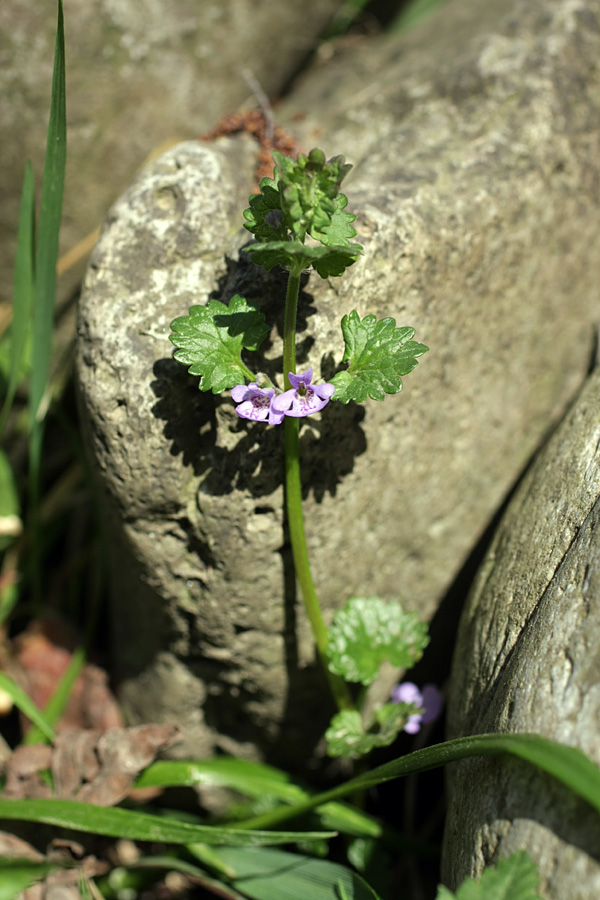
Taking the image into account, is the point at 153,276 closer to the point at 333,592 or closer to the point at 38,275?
the point at 38,275

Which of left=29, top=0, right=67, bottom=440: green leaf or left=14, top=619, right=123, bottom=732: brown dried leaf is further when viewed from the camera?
left=14, top=619, right=123, bottom=732: brown dried leaf

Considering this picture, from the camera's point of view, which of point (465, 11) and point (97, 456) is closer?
point (97, 456)

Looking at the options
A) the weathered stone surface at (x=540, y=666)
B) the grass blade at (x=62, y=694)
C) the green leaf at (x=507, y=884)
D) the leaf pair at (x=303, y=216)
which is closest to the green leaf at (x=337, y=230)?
A: the leaf pair at (x=303, y=216)

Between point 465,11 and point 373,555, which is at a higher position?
point 465,11


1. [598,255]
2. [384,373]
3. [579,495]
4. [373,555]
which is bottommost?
[373,555]

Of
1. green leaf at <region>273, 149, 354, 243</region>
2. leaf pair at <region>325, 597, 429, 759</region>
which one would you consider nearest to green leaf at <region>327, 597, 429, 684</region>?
leaf pair at <region>325, 597, 429, 759</region>

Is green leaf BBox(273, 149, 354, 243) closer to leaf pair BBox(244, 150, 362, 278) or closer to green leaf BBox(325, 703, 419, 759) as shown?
leaf pair BBox(244, 150, 362, 278)

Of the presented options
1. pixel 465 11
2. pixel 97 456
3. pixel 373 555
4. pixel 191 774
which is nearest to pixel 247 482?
pixel 97 456
